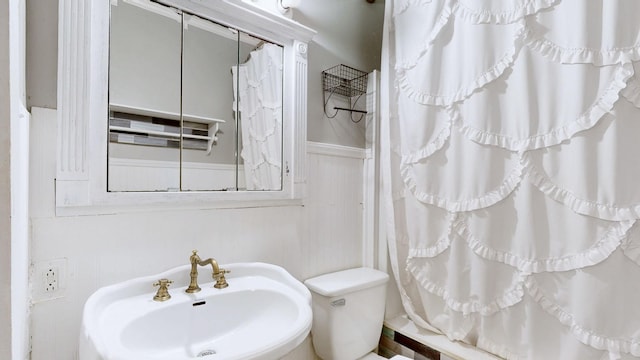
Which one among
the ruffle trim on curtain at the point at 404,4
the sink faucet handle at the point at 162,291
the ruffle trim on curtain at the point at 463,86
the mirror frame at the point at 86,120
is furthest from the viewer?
the ruffle trim on curtain at the point at 404,4

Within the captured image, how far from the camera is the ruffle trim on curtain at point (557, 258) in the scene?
108cm

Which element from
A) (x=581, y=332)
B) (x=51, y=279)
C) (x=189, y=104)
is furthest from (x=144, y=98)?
(x=581, y=332)

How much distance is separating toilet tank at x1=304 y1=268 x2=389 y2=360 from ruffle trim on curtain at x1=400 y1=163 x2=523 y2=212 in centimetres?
47

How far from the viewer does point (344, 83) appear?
1.73 metres

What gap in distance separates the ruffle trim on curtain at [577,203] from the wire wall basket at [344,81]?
908 millimetres

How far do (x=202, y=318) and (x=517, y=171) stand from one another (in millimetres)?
1317

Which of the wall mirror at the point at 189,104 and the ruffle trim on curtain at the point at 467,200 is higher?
the wall mirror at the point at 189,104

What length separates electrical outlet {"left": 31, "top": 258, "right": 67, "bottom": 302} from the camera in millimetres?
906

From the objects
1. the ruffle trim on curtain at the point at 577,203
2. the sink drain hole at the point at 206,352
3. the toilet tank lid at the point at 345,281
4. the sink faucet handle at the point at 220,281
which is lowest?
the sink drain hole at the point at 206,352

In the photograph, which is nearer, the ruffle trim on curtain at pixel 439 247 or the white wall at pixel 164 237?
the white wall at pixel 164 237

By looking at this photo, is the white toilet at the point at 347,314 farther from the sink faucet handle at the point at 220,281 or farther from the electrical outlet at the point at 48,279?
the electrical outlet at the point at 48,279

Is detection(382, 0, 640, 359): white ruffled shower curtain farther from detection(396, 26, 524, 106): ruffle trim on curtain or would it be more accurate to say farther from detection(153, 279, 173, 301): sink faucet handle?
detection(153, 279, 173, 301): sink faucet handle

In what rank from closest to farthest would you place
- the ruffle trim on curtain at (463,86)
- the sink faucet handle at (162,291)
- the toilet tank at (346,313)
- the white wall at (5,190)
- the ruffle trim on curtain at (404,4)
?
the white wall at (5,190) < the sink faucet handle at (162,291) < the ruffle trim on curtain at (463,86) < the toilet tank at (346,313) < the ruffle trim on curtain at (404,4)

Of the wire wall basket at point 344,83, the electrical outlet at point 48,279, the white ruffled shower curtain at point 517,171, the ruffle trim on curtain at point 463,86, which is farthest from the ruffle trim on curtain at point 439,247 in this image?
the electrical outlet at point 48,279
